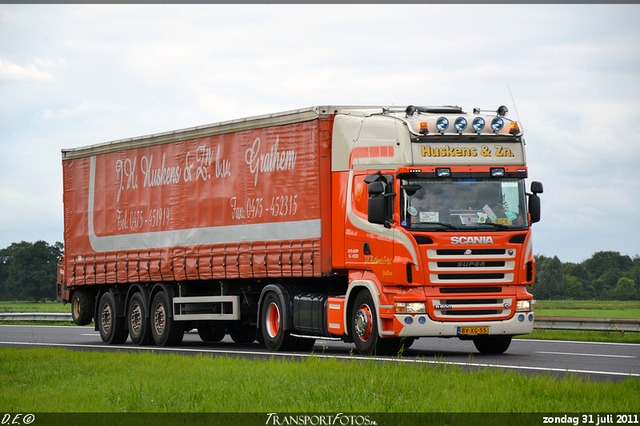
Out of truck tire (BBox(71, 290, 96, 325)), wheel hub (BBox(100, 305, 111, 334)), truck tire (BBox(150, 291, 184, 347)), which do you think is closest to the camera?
truck tire (BBox(150, 291, 184, 347))

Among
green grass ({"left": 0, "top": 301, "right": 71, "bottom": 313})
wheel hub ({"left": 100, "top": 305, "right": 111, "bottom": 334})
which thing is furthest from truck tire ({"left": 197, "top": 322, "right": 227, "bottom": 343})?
green grass ({"left": 0, "top": 301, "right": 71, "bottom": 313})

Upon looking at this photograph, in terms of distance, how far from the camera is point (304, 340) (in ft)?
63.9

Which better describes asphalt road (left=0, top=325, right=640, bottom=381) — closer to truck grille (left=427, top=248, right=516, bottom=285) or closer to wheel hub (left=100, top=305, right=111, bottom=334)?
wheel hub (left=100, top=305, right=111, bottom=334)

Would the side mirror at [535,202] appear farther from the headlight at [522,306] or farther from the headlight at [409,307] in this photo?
the headlight at [409,307]

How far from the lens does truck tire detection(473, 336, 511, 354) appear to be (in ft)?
58.0

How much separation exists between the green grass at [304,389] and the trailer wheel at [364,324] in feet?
7.06

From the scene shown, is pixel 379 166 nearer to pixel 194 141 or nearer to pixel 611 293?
pixel 194 141

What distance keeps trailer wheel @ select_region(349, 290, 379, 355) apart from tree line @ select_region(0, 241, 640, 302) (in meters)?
102

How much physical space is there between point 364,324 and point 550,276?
4785 inches

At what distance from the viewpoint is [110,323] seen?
24.2 meters

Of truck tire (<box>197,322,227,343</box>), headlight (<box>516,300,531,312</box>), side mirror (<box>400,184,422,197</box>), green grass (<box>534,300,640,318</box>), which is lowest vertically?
green grass (<box>534,300,640,318</box>)

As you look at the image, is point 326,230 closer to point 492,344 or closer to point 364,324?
point 364,324

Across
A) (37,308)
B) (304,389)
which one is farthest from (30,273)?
(304,389)

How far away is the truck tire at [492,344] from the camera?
17.7 m
